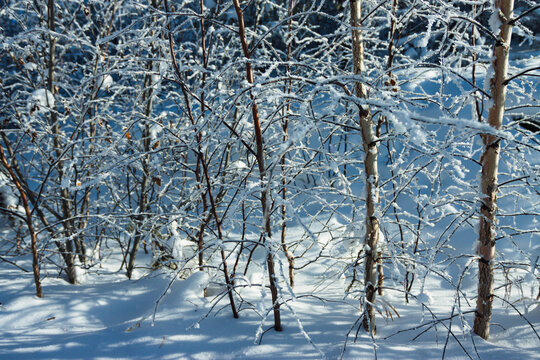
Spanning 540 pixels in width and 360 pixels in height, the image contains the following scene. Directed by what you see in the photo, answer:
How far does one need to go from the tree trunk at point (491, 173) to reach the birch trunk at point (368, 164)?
1.62 feet

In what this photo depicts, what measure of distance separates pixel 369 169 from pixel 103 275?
266 centimetres

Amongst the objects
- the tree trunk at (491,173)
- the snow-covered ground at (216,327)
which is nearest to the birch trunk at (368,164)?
the snow-covered ground at (216,327)

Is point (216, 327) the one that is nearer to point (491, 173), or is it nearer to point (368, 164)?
point (368, 164)

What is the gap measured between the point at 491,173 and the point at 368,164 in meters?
0.58

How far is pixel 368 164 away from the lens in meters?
1.69

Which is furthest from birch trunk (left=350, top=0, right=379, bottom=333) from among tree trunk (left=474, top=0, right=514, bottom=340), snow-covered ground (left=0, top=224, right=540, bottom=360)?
tree trunk (left=474, top=0, right=514, bottom=340)

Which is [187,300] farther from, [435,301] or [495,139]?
[495,139]

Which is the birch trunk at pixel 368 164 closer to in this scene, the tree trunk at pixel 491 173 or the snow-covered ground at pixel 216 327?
the snow-covered ground at pixel 216 327

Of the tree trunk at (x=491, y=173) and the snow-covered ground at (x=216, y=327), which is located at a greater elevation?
the tree trunk at (x=491, y=173)

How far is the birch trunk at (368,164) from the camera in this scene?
1.59 meters

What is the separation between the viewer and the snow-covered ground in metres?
1.75

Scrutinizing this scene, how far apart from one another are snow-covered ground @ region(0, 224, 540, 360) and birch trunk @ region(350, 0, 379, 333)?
248 millimetres

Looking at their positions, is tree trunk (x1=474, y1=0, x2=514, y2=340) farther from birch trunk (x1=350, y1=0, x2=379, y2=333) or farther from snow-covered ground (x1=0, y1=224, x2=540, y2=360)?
birch trunk (x1=350, y1=0, x2=379, y2=333)

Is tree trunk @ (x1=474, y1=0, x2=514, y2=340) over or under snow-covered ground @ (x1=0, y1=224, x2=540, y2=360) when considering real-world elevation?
over
